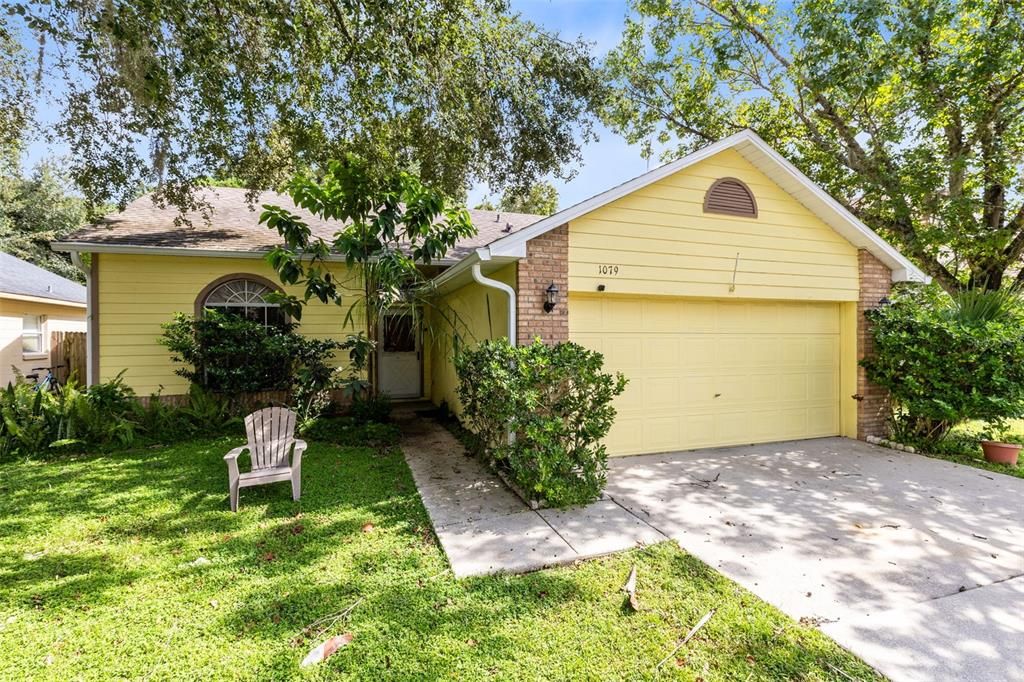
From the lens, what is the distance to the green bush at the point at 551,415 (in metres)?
4.47

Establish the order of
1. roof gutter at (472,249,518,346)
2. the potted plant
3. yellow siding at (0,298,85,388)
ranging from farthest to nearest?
yellow siding at (0,298,85,388) → the potted plant → roof gutter at (472,249,518,346)

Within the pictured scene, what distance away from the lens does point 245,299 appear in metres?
8.66

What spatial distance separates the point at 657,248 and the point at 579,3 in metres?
4.24

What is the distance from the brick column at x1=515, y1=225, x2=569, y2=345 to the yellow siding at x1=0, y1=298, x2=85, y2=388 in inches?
445

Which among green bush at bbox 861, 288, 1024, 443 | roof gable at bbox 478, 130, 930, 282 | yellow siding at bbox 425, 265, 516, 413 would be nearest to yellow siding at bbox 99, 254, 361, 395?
yellow siding at bbox 425, 265, 516, 413

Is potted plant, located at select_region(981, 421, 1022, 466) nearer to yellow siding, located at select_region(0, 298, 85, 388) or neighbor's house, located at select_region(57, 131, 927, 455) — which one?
neighbor's house, located at select_region(57, 131, 927, 455)

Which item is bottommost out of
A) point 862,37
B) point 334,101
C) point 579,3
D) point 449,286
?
point 449,286

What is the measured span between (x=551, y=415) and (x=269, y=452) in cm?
320

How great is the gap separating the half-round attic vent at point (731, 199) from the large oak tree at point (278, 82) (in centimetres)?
355

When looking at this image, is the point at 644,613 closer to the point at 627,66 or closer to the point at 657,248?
the point at 657,248

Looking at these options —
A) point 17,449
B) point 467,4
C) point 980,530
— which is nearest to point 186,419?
point 17,449

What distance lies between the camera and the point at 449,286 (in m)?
8.34

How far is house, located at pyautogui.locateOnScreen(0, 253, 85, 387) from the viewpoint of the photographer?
1080 centimetres

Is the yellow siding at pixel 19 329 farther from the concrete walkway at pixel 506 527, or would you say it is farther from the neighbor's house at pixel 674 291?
the concrete walkway at pixel 506 527
